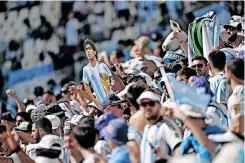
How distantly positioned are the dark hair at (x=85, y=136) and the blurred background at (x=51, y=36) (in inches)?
332

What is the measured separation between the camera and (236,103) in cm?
697

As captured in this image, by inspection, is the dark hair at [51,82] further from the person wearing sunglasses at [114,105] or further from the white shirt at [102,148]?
the white shirt at [102,148]

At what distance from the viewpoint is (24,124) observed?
36.6 ft

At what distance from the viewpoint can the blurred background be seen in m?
16.0

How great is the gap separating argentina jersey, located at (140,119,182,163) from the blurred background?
8298 millimetres

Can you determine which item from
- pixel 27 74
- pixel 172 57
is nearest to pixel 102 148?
pixel 172 57

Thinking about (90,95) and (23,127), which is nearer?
(90,95)

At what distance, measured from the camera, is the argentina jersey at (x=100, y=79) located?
36.3 feet

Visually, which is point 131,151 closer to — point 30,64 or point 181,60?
point 181,60

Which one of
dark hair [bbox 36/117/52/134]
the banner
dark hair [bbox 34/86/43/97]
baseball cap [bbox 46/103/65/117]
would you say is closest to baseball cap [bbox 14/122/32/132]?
baseball cap [bbox 46/103/65/117]

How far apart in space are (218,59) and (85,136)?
188cm

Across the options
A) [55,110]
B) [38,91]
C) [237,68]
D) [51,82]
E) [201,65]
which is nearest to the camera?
[237,68]

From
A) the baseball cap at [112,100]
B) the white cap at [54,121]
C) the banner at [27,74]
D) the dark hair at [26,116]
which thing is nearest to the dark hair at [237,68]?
the baseball cap at [112,100]

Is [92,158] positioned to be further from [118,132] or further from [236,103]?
[236,103]
